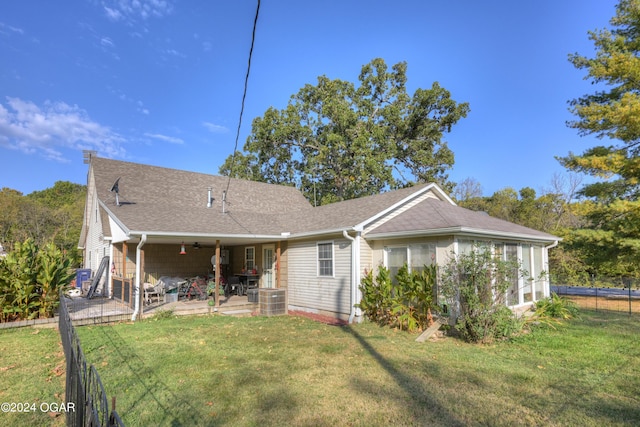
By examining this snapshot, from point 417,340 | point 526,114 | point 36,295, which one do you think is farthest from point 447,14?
point 36,295

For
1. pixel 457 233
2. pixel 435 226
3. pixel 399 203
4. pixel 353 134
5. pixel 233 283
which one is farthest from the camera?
pixel 353 134

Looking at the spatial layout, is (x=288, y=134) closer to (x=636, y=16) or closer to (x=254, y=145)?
(x=254, y=145)

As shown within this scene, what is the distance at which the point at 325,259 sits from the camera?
11367 millimetres

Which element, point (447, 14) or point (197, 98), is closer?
point (197, 98)

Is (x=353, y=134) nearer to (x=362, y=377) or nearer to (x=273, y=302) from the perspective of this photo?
(x=273, y=302)

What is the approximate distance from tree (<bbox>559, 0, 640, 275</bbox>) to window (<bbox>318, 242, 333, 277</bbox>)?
33.5ft

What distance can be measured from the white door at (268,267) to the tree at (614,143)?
1221cm

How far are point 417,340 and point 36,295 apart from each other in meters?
9.78

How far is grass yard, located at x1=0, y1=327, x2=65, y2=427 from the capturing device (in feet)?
13.8

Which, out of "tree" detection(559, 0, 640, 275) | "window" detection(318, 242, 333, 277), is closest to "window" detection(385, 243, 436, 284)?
"window" detection(318, 242, 333, 277)

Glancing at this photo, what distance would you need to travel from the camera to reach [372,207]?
38.6 feet

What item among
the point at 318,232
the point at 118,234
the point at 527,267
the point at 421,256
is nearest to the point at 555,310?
the point at 527,267

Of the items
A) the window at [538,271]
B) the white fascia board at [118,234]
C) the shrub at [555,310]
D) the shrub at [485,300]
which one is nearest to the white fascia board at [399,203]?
the shrub at [485,300]

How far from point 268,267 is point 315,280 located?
336 centimetres
